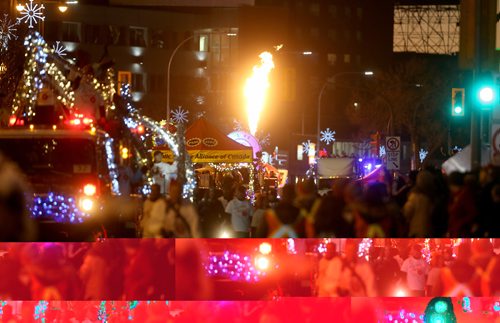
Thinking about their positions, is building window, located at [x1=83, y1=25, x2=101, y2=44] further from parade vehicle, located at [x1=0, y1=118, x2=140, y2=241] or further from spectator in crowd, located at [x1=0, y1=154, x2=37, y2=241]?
spectator in crowd, located at [x1=0, y1=154, x2=37, y2=241]

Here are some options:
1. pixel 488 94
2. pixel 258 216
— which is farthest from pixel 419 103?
pixel 258 216

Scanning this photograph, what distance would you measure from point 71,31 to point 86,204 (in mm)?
41083

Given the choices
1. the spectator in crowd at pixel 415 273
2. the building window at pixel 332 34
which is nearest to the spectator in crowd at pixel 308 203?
the spectator in crowd at pixel 415 273

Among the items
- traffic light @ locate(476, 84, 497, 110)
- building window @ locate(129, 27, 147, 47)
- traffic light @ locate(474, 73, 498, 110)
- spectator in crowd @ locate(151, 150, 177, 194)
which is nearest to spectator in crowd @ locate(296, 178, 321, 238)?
spectator in crowd @ locate(151, 150, 177, 194)

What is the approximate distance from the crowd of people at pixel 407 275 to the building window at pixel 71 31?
1704 inches

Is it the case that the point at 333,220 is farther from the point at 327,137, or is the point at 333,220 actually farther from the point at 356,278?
the point at 327,137

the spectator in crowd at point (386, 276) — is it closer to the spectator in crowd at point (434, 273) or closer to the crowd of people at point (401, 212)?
the spectator in crowd at point (434, 273)

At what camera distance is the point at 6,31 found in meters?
25.0

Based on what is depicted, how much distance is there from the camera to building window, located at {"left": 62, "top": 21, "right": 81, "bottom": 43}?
49.7m

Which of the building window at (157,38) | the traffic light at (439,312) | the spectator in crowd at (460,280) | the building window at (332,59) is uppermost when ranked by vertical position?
the building window at (332,59)

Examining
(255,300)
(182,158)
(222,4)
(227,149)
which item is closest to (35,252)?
(255,300)

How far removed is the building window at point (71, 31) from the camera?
49.7m

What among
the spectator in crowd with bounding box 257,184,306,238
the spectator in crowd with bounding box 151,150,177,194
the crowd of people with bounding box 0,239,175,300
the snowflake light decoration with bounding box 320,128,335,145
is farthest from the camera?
the snowflake light decoration with bounding box 320,128,335,145

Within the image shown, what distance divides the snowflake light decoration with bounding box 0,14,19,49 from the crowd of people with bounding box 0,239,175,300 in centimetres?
1749
